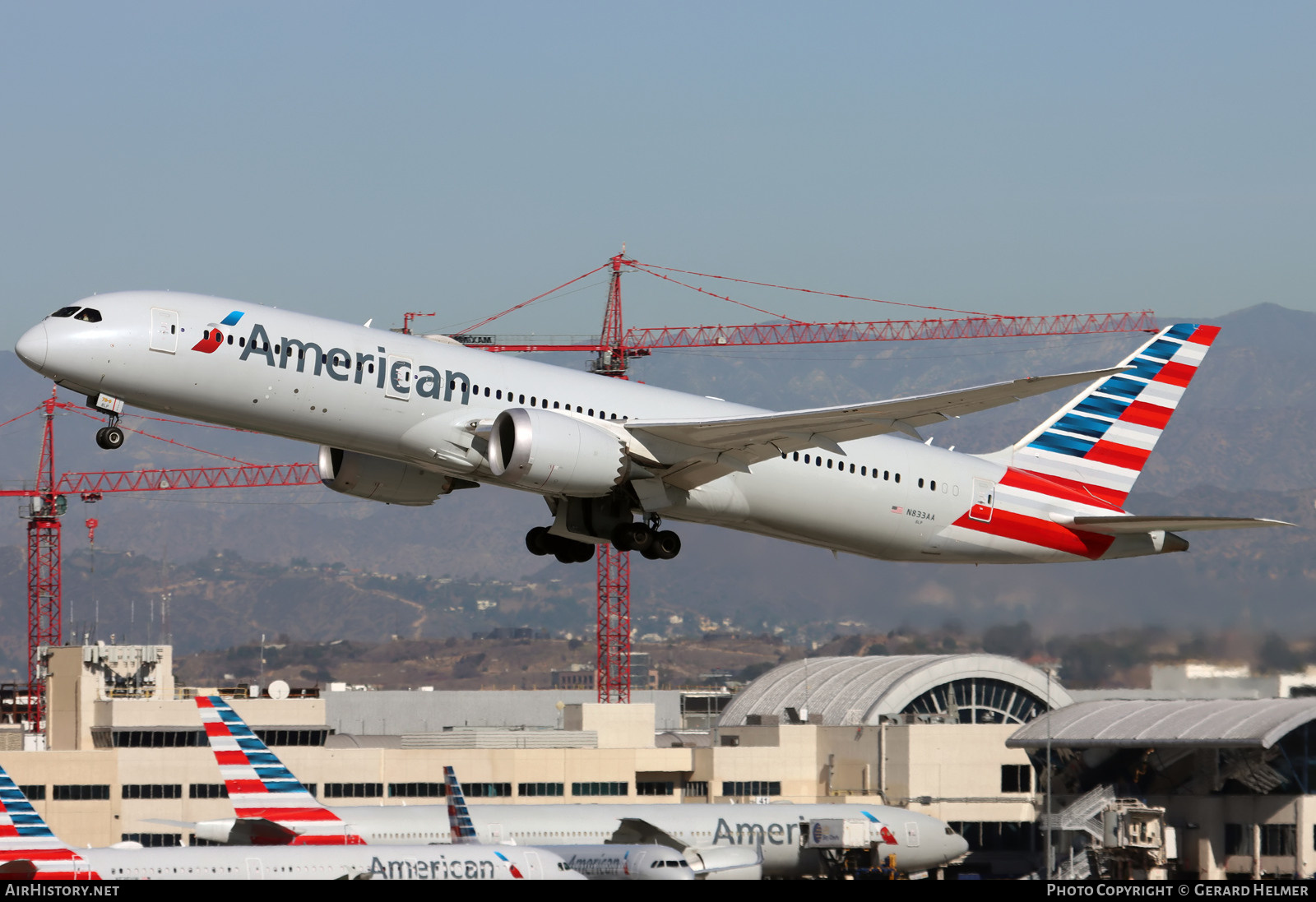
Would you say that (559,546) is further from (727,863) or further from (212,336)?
(727,863)

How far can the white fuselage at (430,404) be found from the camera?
3422cm

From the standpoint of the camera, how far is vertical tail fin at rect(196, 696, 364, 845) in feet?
159

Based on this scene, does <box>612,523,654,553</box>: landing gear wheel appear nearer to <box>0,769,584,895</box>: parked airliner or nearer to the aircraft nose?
<box>0,769,584,895</box>: parked airliner

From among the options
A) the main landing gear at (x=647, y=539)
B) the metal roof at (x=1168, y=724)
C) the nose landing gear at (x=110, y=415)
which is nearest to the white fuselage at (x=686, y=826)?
the metal roof at (x=1168, y=724)

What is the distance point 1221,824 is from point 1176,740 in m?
3.29

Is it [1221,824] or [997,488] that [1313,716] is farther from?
[997,488]

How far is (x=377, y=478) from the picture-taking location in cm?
4003

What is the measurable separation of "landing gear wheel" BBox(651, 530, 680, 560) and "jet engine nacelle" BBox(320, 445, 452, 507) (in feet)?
16.5

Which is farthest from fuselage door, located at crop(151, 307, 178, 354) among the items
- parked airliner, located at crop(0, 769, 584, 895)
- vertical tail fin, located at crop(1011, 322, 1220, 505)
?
vertical tail fin, located at crop(1011, 322, 1220, 505)

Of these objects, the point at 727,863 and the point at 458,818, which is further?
the point at 727,863

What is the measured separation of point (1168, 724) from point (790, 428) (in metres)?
29.0

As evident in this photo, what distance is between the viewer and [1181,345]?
47500mm

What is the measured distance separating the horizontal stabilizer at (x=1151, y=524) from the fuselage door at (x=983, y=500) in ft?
7.03

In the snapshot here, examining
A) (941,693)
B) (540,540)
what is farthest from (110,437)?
(941,693)
